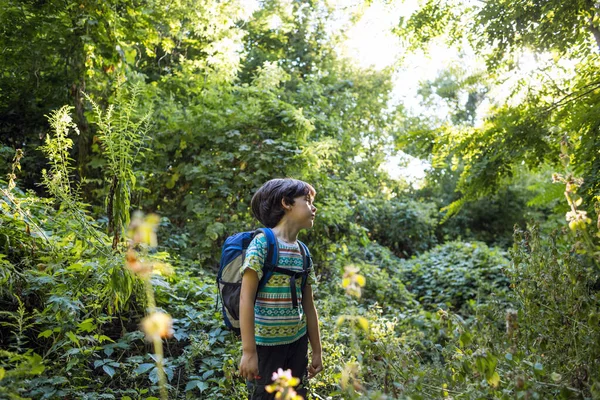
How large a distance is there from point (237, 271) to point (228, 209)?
3323 millimetres

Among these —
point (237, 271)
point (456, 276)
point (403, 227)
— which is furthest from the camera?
point (403, 227)

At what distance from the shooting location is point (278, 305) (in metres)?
2.33

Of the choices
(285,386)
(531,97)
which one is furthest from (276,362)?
(531,97)

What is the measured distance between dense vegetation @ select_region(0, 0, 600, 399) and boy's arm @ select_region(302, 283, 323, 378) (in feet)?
0.43

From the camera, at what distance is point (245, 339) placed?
2.13 meters

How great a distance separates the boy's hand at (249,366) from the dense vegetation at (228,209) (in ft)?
1.41

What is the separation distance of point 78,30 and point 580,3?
14.8 feet

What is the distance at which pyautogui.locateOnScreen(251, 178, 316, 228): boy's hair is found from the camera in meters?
2.50

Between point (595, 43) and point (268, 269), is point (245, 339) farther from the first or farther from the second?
point (595, 43)

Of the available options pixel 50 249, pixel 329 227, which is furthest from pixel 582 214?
pixel 329 227

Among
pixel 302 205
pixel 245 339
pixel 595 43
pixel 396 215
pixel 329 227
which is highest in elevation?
pixel 396 215

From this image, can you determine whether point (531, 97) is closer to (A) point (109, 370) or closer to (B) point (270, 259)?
(B) point (270, 259)

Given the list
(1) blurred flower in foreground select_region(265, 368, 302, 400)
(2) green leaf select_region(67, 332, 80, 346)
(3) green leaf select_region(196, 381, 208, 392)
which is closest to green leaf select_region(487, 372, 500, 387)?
(1) blurred flower in foreground select_region(265, 368, 302, 400)

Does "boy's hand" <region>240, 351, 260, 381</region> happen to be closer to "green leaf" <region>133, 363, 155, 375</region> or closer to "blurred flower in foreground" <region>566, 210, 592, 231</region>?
"green leaf" <region>133, 363, 155, 375</region>
